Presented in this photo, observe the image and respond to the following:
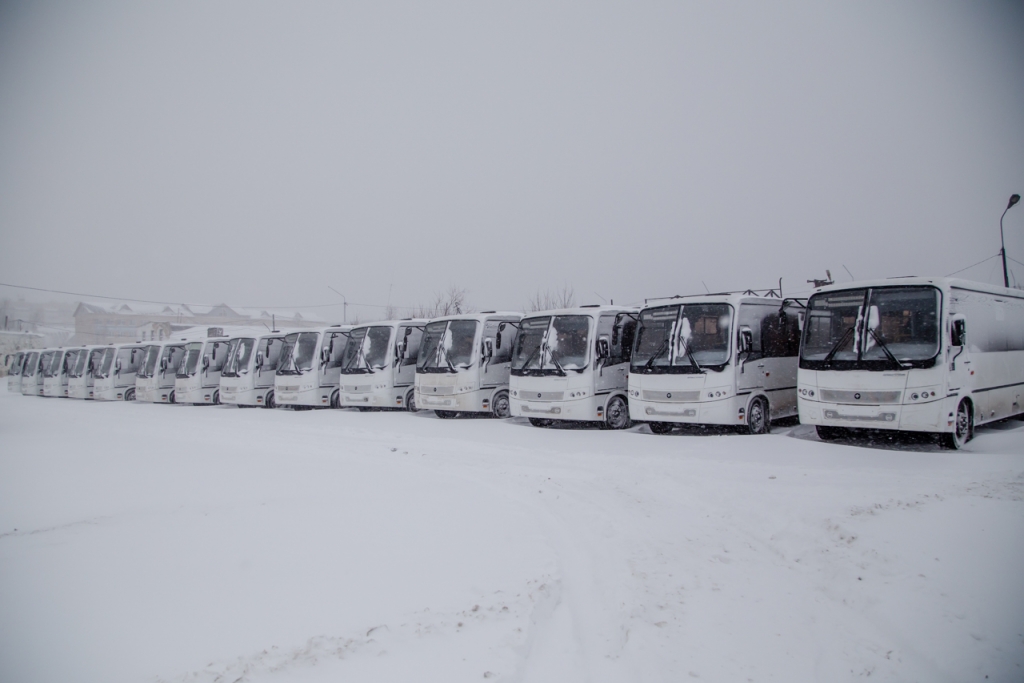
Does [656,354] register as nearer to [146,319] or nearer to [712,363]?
[712,363]

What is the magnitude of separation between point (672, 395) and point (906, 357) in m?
3.93

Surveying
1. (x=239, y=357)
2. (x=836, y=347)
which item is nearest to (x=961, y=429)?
(x=836, y=347)

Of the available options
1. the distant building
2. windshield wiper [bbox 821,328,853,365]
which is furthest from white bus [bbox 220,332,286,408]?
the distant building

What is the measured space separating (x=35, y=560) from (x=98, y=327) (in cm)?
9977

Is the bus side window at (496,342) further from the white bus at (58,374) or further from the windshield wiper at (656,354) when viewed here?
the white bus at (58,374)

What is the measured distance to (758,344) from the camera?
12805mm

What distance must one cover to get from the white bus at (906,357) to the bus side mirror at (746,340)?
1.14 meters

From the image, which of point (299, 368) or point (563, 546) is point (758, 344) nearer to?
point (563, 546)

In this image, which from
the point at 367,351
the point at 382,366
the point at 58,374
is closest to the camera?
the point at 382,366

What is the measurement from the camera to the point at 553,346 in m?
14.5

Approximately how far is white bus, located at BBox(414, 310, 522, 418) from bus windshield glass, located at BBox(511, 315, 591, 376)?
1.53 metres

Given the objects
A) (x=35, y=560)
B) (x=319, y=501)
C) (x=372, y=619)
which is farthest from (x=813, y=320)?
(x=35, y=560)

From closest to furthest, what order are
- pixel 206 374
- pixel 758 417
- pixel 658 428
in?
pixel 758 417
pixel 658 428
pixel 206 374

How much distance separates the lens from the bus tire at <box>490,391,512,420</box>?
1673 cm
